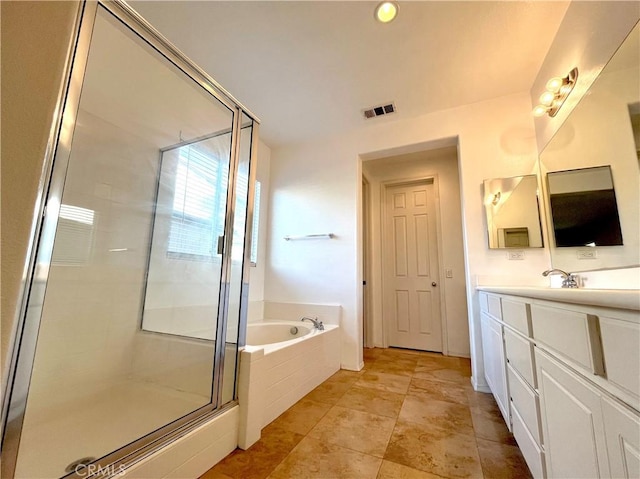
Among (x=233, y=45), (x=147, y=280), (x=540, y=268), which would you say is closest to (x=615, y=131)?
(x=540, y=268)

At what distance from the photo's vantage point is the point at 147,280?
6.36ft

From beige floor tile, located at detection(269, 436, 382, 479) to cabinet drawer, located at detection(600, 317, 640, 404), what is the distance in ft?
3.54

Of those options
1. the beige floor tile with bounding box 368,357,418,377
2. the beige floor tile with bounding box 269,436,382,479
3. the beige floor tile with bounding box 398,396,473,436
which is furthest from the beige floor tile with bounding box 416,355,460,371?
the beige floor tile with bounding box 269,436,382,479

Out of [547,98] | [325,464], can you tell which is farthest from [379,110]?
[325,464]

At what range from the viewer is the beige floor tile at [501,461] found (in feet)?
3.83

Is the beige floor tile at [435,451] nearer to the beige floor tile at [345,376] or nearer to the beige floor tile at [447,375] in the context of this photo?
the beige floor tile at [345,376]

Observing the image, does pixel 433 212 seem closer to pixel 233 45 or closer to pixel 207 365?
pixel 233 45

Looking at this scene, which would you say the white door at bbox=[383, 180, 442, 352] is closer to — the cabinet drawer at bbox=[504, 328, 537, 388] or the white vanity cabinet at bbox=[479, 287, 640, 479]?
the cabinet drawer at bbox=[504, 328, 537, 388]

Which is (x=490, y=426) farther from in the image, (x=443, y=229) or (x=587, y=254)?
(x=443, y=229)

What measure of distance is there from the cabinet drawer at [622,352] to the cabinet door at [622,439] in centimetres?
5

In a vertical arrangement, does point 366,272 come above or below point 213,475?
above

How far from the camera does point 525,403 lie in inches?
42.3

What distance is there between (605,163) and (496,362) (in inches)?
50.0

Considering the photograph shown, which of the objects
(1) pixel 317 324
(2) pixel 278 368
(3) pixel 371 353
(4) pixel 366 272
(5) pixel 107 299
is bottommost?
(3) pixel 371 353
